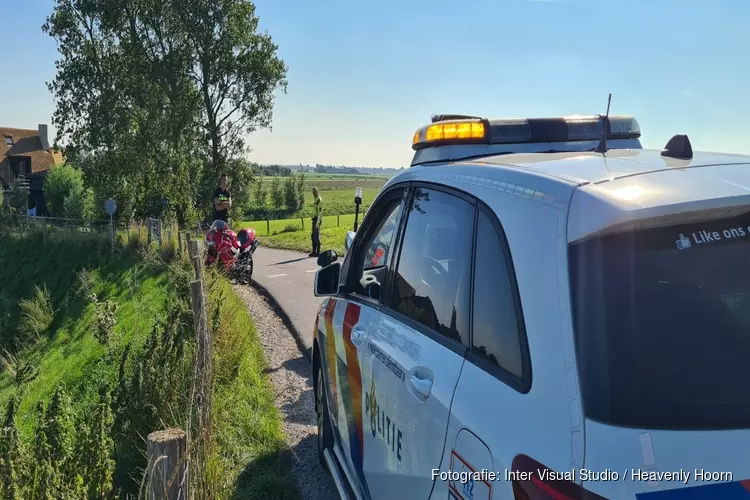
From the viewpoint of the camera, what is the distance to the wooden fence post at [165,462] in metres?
2.27

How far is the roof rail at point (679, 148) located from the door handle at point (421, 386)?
116 centimetres

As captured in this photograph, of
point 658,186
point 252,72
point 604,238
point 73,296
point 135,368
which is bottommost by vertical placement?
point 73,296

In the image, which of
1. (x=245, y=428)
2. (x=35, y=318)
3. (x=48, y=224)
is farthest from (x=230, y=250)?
(x=48, y=224)

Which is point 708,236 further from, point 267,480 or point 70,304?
point 70,304

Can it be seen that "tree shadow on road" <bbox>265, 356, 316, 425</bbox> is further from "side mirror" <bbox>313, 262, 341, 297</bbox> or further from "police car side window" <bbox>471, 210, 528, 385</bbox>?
"police car side window" <bbox>471, 210, 528, 385</bbox>

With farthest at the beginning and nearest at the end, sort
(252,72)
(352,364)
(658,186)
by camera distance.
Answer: (252,72) → (352,364) → (658,186)

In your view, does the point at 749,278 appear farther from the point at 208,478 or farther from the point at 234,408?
the point at 234,408

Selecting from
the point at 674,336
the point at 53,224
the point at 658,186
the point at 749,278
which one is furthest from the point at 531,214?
the point at 53,224

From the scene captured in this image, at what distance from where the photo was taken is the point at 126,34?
80.8 feet

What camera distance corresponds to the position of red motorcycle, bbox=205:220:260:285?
10883 mm

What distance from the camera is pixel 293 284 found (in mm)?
11562

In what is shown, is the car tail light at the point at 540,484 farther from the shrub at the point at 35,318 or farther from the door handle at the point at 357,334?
the shrub at the point at 35,318

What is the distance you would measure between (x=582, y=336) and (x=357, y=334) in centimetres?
164

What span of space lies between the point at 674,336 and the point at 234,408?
4116 mm
